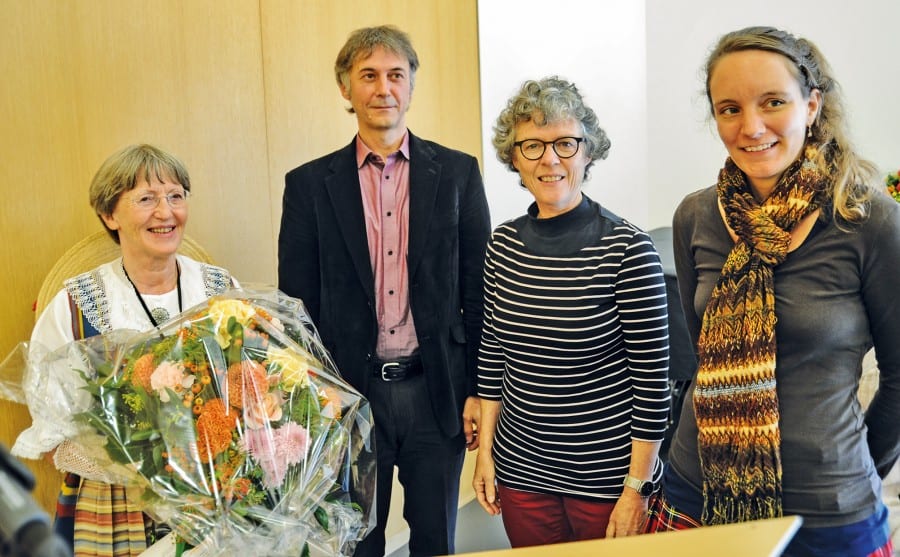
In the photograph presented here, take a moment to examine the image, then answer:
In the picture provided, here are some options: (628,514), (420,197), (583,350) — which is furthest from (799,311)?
(420,197)

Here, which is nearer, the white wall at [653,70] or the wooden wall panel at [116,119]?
the wooden wall panel at [116,119]

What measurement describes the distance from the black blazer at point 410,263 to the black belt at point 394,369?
0.03 meters

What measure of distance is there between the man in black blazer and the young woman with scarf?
0.85 metres

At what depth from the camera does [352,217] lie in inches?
89.0

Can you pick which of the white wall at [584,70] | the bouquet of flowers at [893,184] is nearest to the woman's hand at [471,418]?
the white wall at [584,70]

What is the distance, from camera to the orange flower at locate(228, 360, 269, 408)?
49.1 inches

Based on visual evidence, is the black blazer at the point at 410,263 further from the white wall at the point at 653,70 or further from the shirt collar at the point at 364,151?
the white wall at the point at 653,70

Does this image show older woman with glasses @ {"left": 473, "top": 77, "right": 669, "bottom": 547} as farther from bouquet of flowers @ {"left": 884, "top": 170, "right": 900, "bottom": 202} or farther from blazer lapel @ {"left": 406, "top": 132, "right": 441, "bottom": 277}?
bouquet of flowers @ {"left": 884, "top": 170, "right": 900, "bottom": 202}

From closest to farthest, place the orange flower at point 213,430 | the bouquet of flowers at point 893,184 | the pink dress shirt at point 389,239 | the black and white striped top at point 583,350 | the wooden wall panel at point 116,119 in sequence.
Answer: the orange flower at point 213,430
the black and white striped top at point 583,350
the wooden wall panel at point 116,119
the pink dress shirt at point 389,239
the bouquet of flowers at point 893,184

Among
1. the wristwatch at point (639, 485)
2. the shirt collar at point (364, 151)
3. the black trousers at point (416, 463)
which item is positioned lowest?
the black trousers at point (416, 463)

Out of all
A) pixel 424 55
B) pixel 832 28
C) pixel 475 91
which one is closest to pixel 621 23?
pixel 832 28

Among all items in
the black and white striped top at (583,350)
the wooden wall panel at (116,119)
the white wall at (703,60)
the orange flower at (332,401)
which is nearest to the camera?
the orange flower at (332,401)

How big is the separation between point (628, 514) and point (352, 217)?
3.50ft

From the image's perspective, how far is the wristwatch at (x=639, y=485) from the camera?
1.82m
